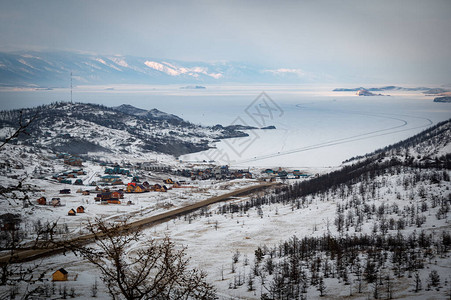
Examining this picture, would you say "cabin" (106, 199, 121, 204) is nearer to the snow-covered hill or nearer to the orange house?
the orange house

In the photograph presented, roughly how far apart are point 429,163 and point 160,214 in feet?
63.3

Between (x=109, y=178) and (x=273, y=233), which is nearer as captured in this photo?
(x=273, y=233)

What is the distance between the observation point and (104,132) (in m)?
61.2

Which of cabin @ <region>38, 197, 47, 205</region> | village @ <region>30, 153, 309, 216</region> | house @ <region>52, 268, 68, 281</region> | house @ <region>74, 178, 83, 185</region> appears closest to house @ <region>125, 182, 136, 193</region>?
village @ <region>30, 153, 309, 216</region>

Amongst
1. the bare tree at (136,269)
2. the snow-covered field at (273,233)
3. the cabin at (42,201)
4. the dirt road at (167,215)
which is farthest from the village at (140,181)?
the bare tree at (136,269)

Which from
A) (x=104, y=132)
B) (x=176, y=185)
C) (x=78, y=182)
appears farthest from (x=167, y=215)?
(x=104, y=132)

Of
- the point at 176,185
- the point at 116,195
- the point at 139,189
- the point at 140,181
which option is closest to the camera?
the point at 116,195

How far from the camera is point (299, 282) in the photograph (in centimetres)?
1079

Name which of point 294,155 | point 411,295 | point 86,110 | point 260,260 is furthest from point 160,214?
point 86,110

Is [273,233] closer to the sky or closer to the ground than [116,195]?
closer to the ground

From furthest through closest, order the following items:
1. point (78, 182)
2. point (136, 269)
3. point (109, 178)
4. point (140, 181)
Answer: point (109, 178) < point (140, 181) < point (78, 182) < point (136, 269)

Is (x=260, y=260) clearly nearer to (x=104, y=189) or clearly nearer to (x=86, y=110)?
(x=104, y=189)

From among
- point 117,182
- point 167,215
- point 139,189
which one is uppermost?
→ point 117,182

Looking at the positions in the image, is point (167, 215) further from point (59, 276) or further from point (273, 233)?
point (59, 276)
